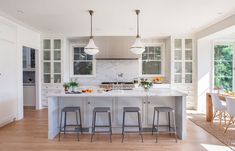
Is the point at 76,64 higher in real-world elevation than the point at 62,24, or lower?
lower

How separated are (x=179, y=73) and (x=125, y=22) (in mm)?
2782

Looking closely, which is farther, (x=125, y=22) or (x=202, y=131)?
(x=125, y=22)

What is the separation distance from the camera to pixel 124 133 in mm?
4320

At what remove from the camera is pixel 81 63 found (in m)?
7.63

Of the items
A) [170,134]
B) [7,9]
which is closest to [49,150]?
[170,134]

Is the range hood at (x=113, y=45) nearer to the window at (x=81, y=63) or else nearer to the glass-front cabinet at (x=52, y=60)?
the window at (x=81, y=63)

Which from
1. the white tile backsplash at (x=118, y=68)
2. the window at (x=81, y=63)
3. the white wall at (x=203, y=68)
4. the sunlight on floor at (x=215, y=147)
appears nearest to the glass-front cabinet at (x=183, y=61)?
the white wall at (x=203, y=68)

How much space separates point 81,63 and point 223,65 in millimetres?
4907

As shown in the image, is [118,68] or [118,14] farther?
[118,68]

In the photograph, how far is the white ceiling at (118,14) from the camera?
156 inches

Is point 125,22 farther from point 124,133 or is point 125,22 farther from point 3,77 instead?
point 3,77

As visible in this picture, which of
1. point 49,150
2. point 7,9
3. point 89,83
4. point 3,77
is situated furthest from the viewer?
point 89,83

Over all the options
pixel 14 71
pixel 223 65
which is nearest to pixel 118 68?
pixel 14 71

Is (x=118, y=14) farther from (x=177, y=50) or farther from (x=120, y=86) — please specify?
(x=177, y=50)
